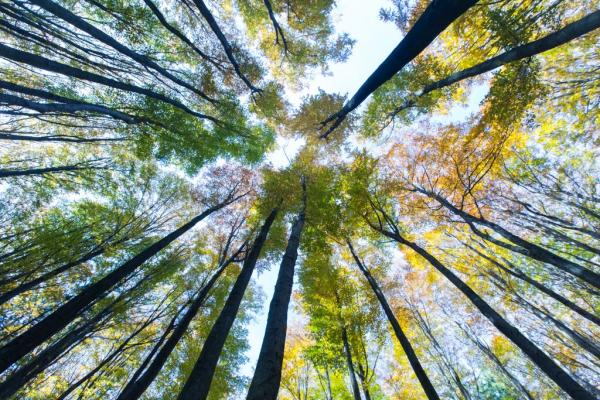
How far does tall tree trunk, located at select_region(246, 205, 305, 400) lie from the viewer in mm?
2453

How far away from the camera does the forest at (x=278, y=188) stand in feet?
19.1

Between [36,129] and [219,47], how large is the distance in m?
6.99

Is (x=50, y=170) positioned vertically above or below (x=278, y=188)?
below

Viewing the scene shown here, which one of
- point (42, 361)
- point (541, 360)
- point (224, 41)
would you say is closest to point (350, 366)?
point (541, 360)

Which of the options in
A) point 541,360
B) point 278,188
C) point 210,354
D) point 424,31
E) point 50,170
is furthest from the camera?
point 278,188

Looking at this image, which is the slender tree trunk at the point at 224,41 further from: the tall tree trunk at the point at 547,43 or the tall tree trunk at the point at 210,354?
the tall tree trunk at the point at 210,354

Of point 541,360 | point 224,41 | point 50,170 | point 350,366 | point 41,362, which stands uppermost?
point 224,41

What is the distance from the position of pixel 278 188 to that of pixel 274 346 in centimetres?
674

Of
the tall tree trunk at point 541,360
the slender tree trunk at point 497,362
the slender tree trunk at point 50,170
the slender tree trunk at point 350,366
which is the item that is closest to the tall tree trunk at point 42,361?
the slender tree trunk at point 50,170

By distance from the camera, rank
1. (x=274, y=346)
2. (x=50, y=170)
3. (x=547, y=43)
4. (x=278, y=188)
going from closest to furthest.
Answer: (x=274, y=346) < (x=547, y=43) < (x=50, y=170) < (x=278, y=188)

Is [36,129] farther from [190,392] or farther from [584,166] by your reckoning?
[584,166]

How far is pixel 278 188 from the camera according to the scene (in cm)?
928

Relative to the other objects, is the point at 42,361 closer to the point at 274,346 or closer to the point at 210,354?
the point at 210,354

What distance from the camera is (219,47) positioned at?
7.86 meters
